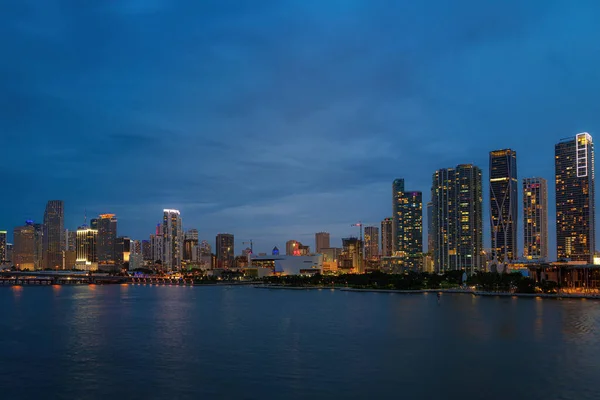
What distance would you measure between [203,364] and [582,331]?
4006 cm

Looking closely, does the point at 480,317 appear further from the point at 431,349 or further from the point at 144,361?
the point at 144,361

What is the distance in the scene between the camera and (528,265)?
17400cm

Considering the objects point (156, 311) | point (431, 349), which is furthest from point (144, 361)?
point (156, 311)

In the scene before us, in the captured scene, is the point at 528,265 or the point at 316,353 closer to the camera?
the point at 316,353

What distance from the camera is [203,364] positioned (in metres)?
37.8

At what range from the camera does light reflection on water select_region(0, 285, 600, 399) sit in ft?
102

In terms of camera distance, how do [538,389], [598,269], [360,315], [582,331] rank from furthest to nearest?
[598,269], [360,315], [582,331], [538,389]

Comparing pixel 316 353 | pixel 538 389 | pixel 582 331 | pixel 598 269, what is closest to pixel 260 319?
pixel 316 353

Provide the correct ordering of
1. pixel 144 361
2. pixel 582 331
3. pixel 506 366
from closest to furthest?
pixel 506 366 → pixel 144 361 → pixel 582 331

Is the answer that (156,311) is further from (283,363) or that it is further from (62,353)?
(283,363)

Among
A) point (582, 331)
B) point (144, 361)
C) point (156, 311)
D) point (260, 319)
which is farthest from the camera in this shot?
point (156, 311)

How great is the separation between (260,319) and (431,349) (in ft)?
97.7

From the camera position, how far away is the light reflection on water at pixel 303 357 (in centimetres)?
3097

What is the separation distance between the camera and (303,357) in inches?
1578
